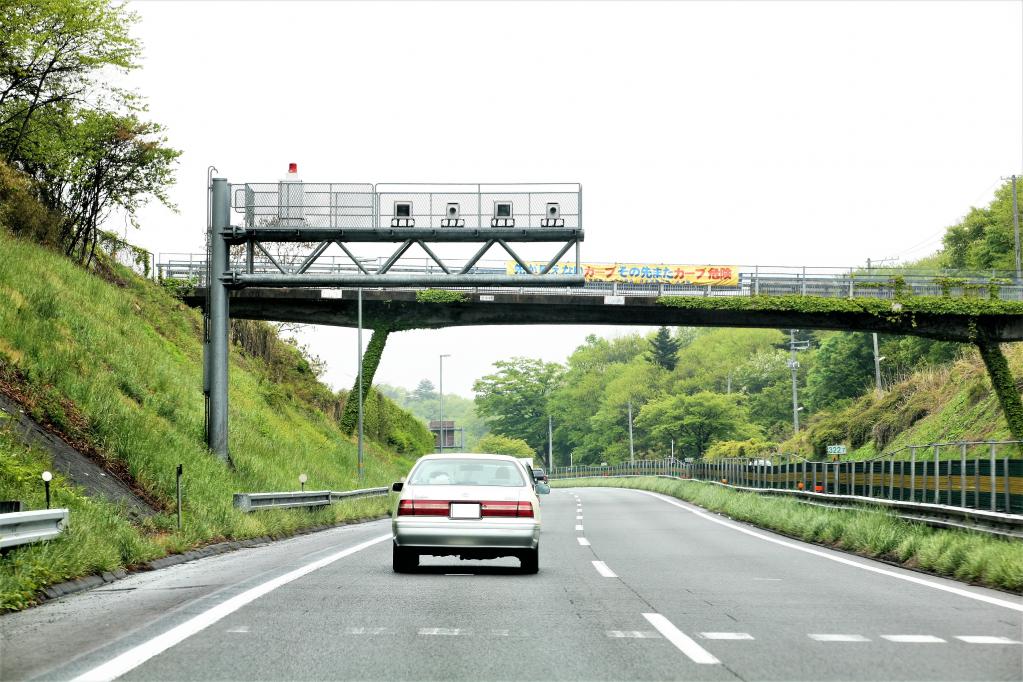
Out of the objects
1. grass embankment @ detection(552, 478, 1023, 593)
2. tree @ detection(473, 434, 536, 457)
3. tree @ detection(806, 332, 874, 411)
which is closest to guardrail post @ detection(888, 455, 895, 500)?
grass embankment @ detection(552, 478, 1023, 593)

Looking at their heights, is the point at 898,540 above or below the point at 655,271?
below

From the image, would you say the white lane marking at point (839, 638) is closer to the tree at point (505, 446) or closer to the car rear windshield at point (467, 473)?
the car rear windshield at point (467, 473)

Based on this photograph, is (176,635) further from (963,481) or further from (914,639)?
(963,481)

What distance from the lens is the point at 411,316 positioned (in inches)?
2128

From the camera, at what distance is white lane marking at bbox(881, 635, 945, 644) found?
27.7ft

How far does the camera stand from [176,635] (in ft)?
27.1

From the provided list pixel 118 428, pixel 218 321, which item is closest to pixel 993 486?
pixel 118 428

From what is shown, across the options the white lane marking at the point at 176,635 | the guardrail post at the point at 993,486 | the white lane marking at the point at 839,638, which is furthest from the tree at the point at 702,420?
the white lane marking at the point at 839,638

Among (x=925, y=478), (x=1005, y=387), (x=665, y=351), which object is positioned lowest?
(x=925, y=478)

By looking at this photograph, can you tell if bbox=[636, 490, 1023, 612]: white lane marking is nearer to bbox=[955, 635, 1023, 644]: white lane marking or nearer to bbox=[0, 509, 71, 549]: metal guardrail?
bbox=[955, 635, 1023, 644]: white lane marking

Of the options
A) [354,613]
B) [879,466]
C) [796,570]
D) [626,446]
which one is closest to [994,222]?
[626,446]

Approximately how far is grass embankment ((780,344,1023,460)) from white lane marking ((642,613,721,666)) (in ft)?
142

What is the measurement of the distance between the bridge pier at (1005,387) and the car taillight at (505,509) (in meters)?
43.5

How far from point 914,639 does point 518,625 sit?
119 inches
